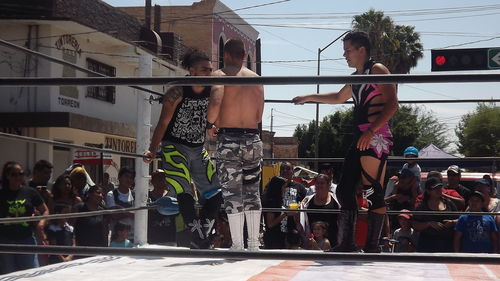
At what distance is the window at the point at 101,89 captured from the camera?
1909 centimetres

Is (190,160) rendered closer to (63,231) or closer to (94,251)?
(94,251)

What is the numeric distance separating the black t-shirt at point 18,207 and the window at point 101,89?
13324mm

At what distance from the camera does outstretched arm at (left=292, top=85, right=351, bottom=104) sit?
388 cm

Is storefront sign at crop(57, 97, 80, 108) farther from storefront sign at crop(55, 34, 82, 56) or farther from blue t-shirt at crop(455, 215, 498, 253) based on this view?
blue t-shirt at crop(455, 215, 498, 253)

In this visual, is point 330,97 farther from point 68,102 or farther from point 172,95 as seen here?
point 68,102

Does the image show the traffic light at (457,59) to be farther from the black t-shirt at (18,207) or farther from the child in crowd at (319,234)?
the black t-shirt at (18,207)

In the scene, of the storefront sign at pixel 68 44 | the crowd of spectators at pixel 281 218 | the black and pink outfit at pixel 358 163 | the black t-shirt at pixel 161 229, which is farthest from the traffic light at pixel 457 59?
the storefront sign at pixel 68 44

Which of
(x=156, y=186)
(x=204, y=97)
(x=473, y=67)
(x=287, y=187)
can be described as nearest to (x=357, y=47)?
(x=204, y=97)

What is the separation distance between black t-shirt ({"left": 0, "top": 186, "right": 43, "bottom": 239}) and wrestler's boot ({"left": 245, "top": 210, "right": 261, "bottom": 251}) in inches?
88.4

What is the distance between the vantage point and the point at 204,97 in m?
4.48

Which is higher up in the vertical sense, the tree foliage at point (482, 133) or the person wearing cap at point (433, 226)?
the tree foliage at point (482, 133)

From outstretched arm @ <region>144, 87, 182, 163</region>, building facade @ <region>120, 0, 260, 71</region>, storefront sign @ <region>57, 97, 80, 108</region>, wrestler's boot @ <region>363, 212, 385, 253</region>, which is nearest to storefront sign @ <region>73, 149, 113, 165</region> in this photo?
storefront sign @ <region>57, 97, 80, 108</region>

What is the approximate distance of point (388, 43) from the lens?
3359 centimetres

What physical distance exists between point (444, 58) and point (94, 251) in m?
5.02
